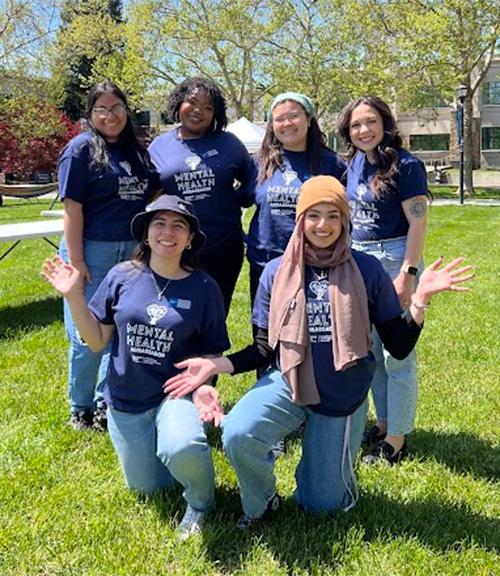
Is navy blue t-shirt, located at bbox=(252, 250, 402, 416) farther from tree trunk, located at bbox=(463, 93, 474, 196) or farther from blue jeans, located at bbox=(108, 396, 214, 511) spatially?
tree trunk, located at bbox=(463, 93, 474, 196)

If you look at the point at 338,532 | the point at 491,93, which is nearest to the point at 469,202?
the point at 338,532

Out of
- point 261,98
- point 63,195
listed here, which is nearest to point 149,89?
point 261,98

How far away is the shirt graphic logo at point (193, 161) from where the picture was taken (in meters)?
3.91

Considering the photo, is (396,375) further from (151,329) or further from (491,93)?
(491,93)

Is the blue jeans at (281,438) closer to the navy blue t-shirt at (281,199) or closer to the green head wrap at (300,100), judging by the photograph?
the navy blue t-shirt at (281,199)

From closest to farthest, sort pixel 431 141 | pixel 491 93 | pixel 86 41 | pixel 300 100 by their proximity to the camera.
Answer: pixel 300 100 → pixel 86 41 → pixel 491 93 → pixel 431 141

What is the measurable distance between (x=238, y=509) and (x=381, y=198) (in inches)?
70.3

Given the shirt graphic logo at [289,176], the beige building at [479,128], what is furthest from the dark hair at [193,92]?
the beige building at [479,128]

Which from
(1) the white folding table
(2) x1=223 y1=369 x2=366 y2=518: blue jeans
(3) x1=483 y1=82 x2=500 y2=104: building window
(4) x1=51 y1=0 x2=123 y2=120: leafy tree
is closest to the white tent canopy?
(1) the white folding table

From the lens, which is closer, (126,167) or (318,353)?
(318,353)

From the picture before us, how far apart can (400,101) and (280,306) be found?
2457 centimetres

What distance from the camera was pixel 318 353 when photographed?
9.53ft

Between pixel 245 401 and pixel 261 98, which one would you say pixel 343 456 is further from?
pixel 261 98

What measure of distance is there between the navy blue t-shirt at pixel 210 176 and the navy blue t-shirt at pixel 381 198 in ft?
2.20
